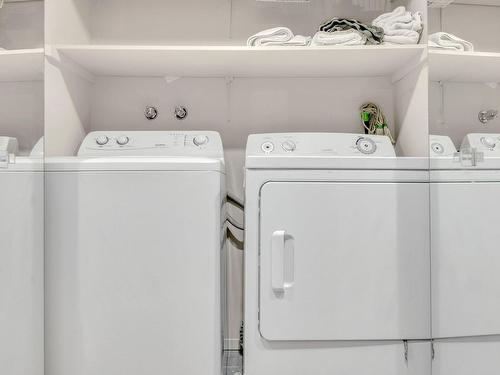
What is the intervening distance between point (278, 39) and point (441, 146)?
3.25 ft

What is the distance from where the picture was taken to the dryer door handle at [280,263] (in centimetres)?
155

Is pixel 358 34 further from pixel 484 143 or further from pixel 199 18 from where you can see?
pixel 484 143

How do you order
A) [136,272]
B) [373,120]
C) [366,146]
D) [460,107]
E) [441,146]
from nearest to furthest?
[460,107] < [441,146] < [136,272] < [366,146] < [373,120]

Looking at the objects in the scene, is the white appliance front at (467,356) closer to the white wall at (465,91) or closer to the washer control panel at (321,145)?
the white wall at (465,91)

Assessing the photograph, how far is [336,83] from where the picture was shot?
2303mm

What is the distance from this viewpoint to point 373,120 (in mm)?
2225

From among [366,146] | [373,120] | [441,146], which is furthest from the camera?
[373,120]

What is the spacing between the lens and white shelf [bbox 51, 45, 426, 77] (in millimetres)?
1861

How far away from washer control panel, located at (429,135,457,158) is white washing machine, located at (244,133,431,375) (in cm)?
36

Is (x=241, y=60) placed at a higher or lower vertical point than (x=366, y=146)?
higher

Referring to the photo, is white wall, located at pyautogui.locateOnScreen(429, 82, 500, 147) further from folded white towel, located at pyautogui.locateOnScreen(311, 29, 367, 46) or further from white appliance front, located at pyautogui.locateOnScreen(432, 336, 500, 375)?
folded white towel, located at pyautogui.locateOnScreen(311, 29, 367, 46)

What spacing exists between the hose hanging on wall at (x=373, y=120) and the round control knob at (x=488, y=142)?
1247 millimetres

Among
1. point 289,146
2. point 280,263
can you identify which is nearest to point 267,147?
point 289,146

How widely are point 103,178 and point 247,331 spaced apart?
30.2 inches
